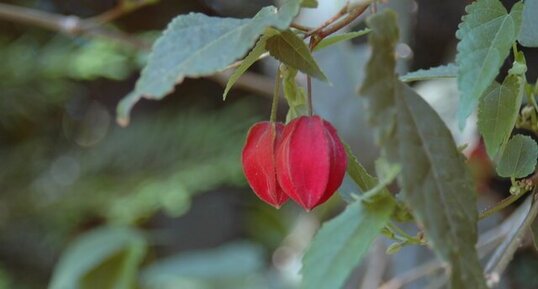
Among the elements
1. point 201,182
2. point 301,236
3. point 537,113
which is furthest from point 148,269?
point 537,113

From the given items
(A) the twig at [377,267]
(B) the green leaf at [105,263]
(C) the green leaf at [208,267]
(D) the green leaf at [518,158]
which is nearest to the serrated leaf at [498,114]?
(D) the green leaf at [518,158]

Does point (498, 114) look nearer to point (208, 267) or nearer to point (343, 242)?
point (343, 242)

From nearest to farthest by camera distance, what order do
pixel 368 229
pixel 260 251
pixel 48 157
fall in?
pixel 368 229 < pixel 48 157 < pixel 260 251

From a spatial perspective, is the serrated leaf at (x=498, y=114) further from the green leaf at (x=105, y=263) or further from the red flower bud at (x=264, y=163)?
the green leaf at (x=105, y=263)

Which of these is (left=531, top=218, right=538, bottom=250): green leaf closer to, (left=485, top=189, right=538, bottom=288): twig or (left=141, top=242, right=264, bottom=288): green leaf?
(left=485, top=189, right=538, bottom=288): twig

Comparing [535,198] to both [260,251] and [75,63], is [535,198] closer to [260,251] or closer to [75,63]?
[75,63]

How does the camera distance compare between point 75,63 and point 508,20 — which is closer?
point 508,20

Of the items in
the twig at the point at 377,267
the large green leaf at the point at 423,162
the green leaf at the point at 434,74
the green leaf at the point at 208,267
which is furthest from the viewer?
the green leaf at the point at 208,267
